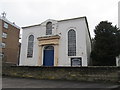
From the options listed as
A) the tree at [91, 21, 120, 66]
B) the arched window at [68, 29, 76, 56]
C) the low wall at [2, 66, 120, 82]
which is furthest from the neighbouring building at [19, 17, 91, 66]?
the low wall at [2, 66, 120, 82]

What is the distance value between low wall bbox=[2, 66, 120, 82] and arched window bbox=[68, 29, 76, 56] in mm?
6075

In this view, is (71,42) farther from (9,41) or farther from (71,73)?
(9,41)

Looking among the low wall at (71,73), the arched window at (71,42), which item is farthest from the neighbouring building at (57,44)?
the low wall at (71,73)

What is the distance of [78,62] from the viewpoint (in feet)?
63.0

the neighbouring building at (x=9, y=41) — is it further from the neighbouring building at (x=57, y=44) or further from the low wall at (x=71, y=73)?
the low wall at (x=71, y=73)

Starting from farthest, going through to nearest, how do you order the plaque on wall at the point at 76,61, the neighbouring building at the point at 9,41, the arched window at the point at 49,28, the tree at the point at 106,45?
the neighbouring building at the point at 9,41 → the arched window at the point at 49,28 → the plaque on wall at the point at 76,61 → the tree at the point at 106,45

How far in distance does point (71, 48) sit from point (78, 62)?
2.11 meters

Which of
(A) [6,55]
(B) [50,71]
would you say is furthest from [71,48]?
(A) [6,55]

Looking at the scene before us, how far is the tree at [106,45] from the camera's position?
59.8 feet

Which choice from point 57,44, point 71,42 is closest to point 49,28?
point 57,44

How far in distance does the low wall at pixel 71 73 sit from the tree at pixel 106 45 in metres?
6.08

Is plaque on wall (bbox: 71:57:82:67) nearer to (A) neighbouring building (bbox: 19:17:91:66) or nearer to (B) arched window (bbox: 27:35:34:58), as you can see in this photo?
(A) neighbouring building (bbox: 19:17:91:66)

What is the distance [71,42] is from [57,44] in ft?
6.28

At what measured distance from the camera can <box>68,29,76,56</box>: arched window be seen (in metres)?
19.9
